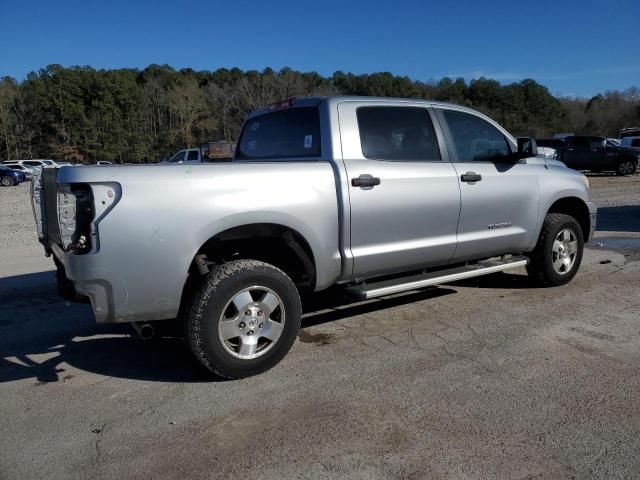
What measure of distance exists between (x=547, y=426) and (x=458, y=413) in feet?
1.66

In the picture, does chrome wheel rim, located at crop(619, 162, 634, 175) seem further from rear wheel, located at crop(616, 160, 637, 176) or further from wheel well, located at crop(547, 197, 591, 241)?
wheel well, located at crop(547, 197, 591, 241)

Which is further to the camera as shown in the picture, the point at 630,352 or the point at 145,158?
the point at 145,158

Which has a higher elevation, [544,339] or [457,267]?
[457,267]

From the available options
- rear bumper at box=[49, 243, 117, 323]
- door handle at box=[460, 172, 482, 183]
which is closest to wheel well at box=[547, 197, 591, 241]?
door handle at box=[460, 172, 482, 183]

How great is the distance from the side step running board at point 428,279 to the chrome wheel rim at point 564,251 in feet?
1.70

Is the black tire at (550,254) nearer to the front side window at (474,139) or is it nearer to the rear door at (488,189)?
the rear door at (488,189)

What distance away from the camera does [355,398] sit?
3512 millimetres

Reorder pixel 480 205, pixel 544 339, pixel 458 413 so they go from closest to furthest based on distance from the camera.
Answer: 1. pixel 458 413
2. pixel 544 339
3. pixel 480 205

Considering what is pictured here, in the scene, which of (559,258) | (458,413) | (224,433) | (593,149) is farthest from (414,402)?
(593,149)

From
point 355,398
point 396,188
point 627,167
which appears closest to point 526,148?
point 396,188

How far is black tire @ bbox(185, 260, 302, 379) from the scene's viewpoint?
3.56m

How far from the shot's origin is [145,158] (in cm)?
7462

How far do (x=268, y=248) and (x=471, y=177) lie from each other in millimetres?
2080

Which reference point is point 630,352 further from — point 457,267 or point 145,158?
point 145,158
